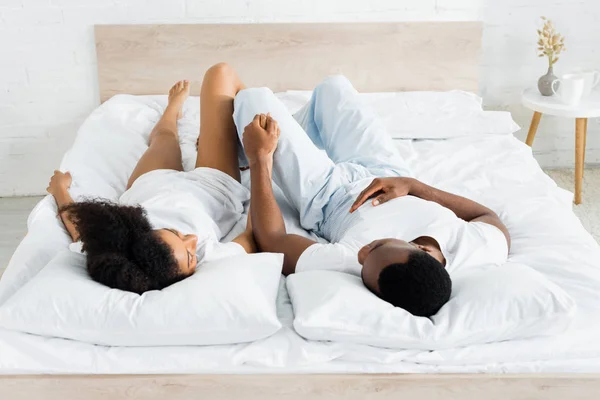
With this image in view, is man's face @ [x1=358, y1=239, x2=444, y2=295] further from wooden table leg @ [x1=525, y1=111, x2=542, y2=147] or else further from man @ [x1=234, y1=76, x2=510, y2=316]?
wooden table leg @ [x1=525, y1=111, x2=542, y2=147]

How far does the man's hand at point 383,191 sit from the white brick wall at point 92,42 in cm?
136

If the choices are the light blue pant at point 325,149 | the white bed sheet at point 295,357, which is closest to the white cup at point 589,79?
the light blue pant at point 325,149

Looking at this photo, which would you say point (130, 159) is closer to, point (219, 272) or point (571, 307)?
point (219, 272)

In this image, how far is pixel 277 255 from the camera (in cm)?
155

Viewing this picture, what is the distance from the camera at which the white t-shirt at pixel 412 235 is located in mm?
1532

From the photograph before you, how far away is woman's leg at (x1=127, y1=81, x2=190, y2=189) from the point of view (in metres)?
2.07

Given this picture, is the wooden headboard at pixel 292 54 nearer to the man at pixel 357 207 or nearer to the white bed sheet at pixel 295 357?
the man at pixel 357 207

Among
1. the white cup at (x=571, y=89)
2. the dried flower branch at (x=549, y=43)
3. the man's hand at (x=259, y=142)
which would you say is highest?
the dried flower branch at (x=549, y=43)

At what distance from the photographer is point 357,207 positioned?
5.83 feet

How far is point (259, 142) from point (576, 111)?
1530 millimetres

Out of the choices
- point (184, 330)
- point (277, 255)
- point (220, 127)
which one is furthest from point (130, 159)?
point (184, 330)

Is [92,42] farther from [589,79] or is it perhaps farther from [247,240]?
[589,79]

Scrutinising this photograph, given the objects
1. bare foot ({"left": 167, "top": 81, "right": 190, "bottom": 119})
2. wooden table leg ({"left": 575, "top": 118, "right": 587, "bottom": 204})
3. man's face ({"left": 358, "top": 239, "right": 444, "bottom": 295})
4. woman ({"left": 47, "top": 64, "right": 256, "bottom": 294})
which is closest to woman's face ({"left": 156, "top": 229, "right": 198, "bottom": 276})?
woman ({"left": 47, "top": 64, "right": 256, "bottom": 294})

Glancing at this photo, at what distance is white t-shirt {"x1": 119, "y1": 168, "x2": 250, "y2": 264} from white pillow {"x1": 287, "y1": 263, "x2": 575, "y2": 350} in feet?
1.18
